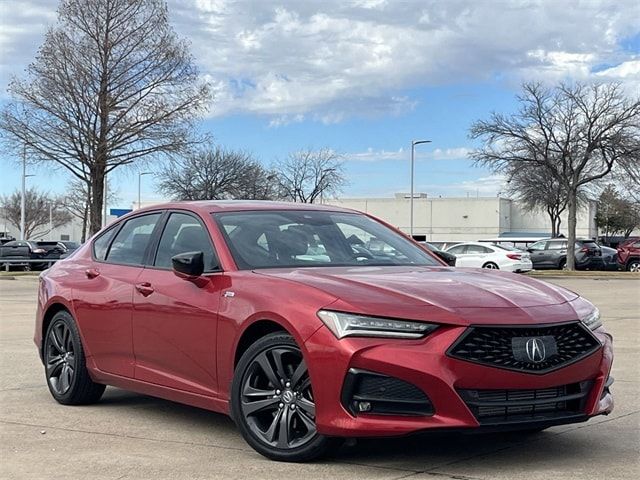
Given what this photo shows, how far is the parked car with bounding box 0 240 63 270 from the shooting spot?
131ft

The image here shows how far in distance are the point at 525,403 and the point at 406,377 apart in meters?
0.68

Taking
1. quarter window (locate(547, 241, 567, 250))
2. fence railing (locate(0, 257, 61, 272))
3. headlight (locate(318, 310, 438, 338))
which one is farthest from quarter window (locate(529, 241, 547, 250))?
headlight (locate(318, 310, 438, 338))

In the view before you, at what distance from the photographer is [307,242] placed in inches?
233

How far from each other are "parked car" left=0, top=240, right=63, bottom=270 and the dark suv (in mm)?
22052

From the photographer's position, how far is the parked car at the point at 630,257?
125 feet

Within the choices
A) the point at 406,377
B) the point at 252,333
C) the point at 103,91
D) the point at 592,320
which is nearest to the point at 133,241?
the point at 252,333

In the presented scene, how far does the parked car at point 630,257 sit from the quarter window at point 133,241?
113ft

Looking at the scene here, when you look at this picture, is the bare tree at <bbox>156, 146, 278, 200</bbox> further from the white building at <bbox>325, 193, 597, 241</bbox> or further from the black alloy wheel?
the black alloy wheel

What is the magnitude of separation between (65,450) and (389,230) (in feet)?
9.19

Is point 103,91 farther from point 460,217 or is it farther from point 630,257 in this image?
point 460,217

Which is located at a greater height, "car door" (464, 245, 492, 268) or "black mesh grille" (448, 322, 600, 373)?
"black mesh grille" (448, 322, 600, 373)

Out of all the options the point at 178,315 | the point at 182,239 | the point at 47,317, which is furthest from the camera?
the point at 47,317

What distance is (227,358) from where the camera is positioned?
17.3 feet

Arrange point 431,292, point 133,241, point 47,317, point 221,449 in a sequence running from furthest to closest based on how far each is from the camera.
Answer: point 47,317, point 133,241, point 221,449, point 431,292
